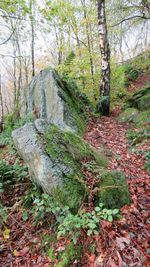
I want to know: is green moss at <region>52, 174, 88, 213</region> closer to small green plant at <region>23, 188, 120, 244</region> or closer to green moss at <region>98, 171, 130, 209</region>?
small green plant at <region>23, 188, 120, 244</region>

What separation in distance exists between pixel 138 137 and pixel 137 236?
3471 mm

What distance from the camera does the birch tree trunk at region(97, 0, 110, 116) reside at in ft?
23.7

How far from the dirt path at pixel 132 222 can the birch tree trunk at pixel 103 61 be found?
3088 millimetres

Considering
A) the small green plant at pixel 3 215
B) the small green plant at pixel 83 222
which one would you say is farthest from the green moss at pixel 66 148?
the small green plant at pixel 3 215

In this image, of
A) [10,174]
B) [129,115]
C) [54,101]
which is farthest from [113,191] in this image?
[129,115]

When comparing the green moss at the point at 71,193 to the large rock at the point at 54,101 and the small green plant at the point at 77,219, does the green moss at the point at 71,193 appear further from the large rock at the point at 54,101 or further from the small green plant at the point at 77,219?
the large rock at the point at 54,101

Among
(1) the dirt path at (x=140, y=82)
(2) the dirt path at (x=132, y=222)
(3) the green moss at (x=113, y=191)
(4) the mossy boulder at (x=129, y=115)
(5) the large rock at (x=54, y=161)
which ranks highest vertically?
(1) the dirt path at (x=140, y=82)

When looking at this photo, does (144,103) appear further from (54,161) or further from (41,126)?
(54,161)

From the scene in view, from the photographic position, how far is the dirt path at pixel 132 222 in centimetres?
213

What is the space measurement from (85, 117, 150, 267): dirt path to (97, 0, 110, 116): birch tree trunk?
3088mm

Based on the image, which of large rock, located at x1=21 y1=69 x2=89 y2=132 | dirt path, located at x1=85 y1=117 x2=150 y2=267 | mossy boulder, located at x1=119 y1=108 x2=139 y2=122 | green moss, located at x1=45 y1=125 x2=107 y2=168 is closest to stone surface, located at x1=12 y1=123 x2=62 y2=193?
green moss, located at x1=45 y1=125 x2=107 y2=168

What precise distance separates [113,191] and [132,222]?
1.37 feet

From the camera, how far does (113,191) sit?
273 centimetres

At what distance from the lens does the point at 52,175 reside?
2625 mm
